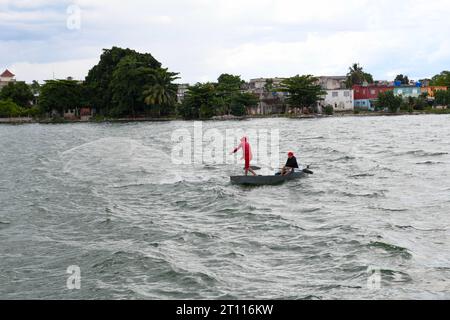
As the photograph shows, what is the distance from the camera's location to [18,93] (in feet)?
434

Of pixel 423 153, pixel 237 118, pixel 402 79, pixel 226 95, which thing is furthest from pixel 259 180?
pixel 402 79

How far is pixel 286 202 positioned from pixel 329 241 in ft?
22.7

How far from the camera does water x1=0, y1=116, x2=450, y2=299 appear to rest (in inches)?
540

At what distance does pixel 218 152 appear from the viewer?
49.5 meters

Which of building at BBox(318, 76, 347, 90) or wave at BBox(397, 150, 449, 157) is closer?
wave at BBox(397, 150, 449, 157)

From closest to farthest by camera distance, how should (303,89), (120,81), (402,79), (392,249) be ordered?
(392,249)
(120,81)
(303,89)
(402,79)

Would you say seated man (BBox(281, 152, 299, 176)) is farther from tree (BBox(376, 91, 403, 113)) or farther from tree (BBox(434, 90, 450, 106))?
tree (BBox(434, 90, 450, 106))

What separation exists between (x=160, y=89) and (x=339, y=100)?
40248 millimetres

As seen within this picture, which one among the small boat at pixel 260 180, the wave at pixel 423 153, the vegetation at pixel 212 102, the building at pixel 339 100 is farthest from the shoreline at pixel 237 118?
the small boat at pixel 260 180

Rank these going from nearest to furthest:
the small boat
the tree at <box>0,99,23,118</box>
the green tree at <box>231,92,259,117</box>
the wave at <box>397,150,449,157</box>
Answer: the small boat → the wave at <box>397,150,449,157</box> → the green tree at <box>231,92,259,117</box> → the tree at <box>0,99,23,118</box>

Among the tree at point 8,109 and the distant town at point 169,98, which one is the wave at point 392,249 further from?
the tree at point 8,109

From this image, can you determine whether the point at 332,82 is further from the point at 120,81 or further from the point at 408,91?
the point at 120,81

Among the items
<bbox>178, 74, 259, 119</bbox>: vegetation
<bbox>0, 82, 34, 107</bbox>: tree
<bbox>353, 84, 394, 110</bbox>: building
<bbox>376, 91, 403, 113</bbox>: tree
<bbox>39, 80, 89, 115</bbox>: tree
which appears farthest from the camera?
<bbox>0, 82, 34, 107</bbox>: tree

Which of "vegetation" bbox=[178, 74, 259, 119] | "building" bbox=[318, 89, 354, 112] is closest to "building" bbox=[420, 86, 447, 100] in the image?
"building" bbox=[318, 89, 354, 112]
